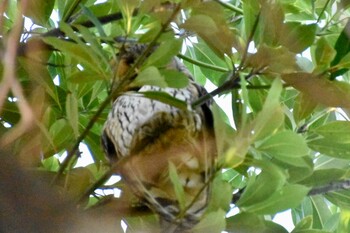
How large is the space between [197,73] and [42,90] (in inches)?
21.0

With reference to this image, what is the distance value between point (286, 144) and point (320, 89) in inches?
4.4

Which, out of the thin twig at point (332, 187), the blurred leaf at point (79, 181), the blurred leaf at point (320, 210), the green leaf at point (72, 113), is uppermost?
the green leaf at point (72, 113)

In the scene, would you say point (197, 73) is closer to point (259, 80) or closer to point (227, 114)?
point (227, 114)

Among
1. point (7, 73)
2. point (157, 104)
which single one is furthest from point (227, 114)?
point (7, 73)

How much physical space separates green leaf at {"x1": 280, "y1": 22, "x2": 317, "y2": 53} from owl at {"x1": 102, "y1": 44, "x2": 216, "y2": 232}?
0.46 ft

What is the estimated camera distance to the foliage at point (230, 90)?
0.77 metres

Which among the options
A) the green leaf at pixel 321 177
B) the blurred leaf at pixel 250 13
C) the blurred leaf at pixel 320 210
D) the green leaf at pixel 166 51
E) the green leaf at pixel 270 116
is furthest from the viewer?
the blurred leaf at pixel 320 210

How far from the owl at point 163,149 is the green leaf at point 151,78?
72 millimetres

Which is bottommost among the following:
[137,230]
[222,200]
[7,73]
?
[137,230]

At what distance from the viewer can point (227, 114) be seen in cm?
132

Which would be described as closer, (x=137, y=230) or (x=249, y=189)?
(x=249, y=189)

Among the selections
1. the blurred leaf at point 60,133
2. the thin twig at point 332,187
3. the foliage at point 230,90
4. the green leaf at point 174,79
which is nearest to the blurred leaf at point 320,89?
the foliage at point 230,90

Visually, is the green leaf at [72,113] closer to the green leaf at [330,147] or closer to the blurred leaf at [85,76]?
the blurred leaf at [85,76]

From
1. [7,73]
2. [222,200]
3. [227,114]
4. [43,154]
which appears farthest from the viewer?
[227,114]
